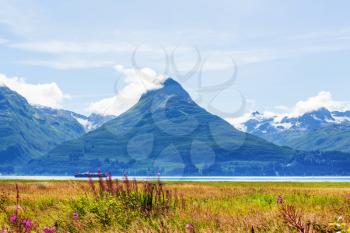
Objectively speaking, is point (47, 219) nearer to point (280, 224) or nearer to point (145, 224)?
point (145, 224)

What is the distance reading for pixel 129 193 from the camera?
20125 mm

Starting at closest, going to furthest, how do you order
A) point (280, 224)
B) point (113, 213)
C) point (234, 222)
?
point (280, 224), point (234, 222), point (113, 213)

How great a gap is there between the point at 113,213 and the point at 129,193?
258cm

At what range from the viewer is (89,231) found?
622 inches

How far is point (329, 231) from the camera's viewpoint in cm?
1109

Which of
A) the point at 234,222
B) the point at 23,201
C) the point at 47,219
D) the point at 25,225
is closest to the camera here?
the point at 25,225

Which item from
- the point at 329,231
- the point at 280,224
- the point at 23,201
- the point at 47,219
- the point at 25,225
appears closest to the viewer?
the point at 329,231

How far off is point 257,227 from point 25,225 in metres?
6.28

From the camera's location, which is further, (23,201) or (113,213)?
(23,201)

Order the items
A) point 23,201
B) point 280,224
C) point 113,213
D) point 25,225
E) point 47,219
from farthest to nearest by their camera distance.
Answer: point 23,201, point 47,219, point 113,213, point 280,224, point 25,225

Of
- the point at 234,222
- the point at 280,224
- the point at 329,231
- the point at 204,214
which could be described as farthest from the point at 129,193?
the point at 329,231

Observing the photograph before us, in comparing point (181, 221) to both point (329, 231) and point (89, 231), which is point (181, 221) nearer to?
point (89, 231)

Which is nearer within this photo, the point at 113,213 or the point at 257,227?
the point at 257,227

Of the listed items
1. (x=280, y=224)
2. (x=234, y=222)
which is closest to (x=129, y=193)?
(x=234, y=222)
